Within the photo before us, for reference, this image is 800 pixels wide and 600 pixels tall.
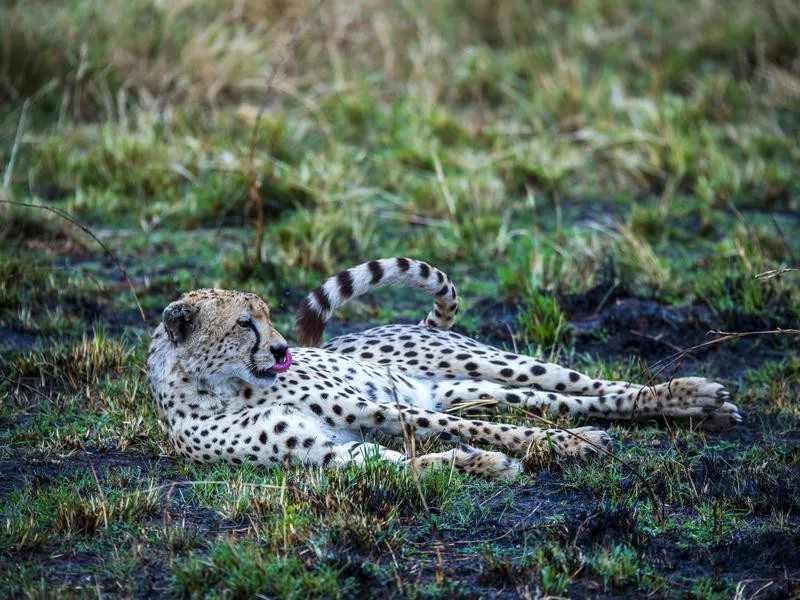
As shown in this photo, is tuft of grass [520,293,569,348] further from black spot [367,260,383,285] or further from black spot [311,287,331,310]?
black spot [311,287,331,310]

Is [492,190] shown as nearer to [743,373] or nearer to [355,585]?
[743,373]

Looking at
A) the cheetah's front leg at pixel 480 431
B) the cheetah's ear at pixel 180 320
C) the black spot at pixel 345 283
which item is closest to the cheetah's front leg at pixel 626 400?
the cheetah's front leg at pixel 480 431

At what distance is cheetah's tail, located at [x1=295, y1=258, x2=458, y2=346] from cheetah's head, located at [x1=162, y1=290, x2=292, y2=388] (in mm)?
331

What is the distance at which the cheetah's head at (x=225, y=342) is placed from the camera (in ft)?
12.9

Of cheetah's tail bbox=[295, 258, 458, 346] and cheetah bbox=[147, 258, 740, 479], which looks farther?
cheetah's tail bbox=[295, 258, 458, 346]

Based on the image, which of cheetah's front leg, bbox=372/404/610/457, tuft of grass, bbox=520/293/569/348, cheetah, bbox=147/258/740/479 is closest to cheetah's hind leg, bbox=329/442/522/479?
cheetah, bbox=147/258/740/479

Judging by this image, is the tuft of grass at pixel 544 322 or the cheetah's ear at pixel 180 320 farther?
the tuft of grass at pixel 544 322

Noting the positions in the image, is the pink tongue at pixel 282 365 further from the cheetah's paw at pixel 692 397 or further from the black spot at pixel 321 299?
the cheetah's paw at pixel 692 397

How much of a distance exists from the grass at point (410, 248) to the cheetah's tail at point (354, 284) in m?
0.69

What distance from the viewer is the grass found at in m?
3.20

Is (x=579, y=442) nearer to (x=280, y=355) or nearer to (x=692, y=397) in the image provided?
(x=692, y=397)

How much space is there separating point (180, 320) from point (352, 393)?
2.08 ft

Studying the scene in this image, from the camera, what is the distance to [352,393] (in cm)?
405

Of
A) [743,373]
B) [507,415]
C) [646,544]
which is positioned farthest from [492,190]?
[646,544]
